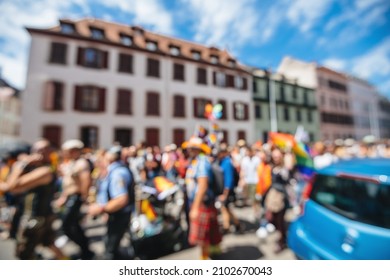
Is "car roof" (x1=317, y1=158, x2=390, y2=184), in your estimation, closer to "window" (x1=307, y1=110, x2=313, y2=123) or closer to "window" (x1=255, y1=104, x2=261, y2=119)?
"window" (x1=255, y1=104, x2=261, y2=119)

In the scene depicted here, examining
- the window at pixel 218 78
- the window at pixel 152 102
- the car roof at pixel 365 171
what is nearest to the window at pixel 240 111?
the window at pixel 218 78

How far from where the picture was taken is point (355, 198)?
1.89m

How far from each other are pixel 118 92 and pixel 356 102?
16.6m

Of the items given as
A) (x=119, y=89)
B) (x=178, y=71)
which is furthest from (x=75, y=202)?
(x=178, y=71)

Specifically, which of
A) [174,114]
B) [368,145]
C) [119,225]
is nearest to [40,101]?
[174,114]

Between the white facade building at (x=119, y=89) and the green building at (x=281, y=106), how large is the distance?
108 centimetres

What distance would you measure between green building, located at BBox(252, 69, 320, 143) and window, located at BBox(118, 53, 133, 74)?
26.7 feet

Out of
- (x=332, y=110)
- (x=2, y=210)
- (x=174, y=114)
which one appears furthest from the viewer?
(x=332, y=110)

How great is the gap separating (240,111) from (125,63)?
24.7ft

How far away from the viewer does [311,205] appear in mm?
2191

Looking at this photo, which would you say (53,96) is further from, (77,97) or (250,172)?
(250,172)

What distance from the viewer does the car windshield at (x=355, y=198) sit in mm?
1660
